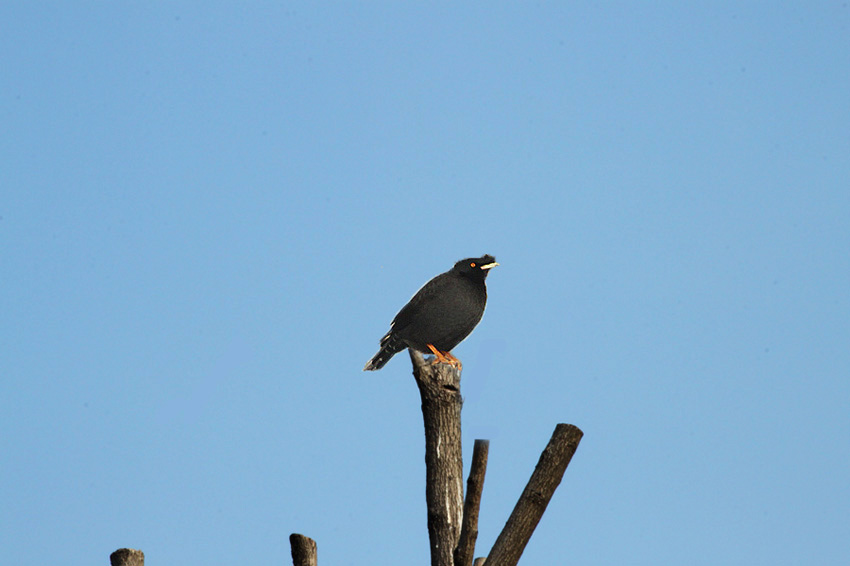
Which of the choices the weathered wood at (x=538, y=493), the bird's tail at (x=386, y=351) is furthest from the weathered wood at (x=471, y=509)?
the bird's tail at (x=386, y=351)

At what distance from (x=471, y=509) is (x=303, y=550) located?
1.44m

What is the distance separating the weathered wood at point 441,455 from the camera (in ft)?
21.7

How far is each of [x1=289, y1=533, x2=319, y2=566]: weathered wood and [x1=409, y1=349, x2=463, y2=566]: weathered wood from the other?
0.98m

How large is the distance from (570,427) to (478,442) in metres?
0.89

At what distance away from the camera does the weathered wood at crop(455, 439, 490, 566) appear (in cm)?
642

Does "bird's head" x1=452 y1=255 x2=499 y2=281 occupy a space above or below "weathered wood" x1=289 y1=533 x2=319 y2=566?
above

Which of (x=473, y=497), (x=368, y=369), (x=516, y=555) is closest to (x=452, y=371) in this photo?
(x=473, y=497)

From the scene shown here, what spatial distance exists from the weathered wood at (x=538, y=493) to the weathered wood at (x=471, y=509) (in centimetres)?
38

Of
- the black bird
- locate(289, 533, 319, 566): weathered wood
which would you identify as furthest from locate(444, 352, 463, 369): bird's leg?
locate(289, 533, 319, 566): weathered wood

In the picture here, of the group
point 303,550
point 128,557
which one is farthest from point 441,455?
point 128,557

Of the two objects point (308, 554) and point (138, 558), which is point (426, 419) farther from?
point (138, 558)

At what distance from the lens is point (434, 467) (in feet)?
21.9

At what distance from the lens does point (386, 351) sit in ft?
29.2

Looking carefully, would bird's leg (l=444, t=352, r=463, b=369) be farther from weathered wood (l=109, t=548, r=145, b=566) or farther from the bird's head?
weathered wood (l=109, t=548, r=145, b=566)
